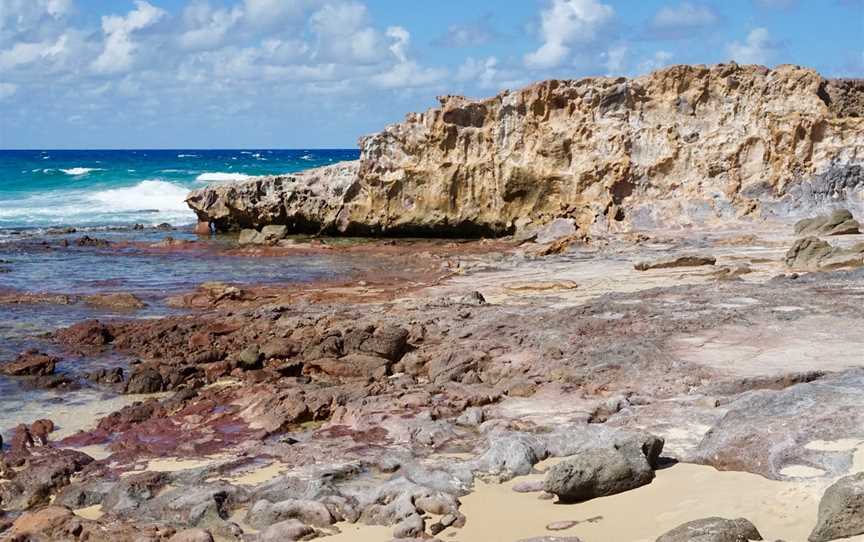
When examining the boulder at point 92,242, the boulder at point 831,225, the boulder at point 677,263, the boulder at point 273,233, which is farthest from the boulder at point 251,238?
the boulder at point 831,225

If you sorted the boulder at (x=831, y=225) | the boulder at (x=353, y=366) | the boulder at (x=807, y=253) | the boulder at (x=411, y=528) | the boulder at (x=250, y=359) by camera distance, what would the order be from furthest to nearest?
the boulder at (x=831, y=225) < the boulder at (x=807, y=253) < the boulder at (x=250, y=359) < the boulder at (x=353, y=366) < the boulder at (x=411, y=528)

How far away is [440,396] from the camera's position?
382 inches

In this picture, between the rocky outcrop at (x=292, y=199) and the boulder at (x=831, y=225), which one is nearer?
the boulder at (x=831, y=225)

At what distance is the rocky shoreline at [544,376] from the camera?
641cm

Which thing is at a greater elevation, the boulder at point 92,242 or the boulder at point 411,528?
the boulder at point 411,528

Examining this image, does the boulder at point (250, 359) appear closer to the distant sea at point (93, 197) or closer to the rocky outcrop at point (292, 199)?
the rocky outcrop at point (292, 199)

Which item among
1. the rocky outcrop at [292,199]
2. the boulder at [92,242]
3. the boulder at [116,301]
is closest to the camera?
the boulder at [116,301]

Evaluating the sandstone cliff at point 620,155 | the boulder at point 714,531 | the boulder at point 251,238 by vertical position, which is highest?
the sandstone cliff at point 620,155

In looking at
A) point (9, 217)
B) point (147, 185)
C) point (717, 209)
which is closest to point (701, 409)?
point (717, 209)

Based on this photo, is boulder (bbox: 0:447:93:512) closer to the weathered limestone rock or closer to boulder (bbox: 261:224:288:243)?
the weathered limestone rock

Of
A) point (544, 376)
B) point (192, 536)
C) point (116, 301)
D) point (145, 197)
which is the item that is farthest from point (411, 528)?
point (145, 197)

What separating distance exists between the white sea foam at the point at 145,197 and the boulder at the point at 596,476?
146ft

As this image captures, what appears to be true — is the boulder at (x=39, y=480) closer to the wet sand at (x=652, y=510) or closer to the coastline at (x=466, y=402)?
the coastline at (x=466, y=402)

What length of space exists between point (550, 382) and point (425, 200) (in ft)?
62.6
